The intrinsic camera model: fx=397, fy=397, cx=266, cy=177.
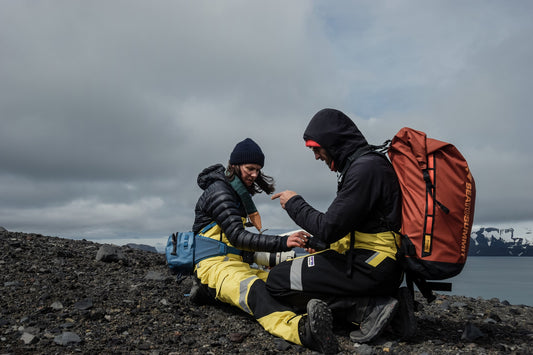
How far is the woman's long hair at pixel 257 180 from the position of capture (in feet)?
22.0

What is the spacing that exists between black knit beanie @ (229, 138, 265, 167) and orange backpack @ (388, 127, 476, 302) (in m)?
2.48

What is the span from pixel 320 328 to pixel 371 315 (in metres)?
0.87

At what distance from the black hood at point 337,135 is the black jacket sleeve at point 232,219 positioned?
1516mm

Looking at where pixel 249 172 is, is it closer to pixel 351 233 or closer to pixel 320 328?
pixel 351 233

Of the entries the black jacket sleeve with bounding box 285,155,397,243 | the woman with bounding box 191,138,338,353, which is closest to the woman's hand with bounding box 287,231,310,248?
the woman with bounding box 191,138,338,353

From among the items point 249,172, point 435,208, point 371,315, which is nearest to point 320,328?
point 371,315

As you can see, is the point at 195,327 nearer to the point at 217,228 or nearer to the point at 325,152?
the point at 217,228

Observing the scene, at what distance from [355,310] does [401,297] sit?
2.13 feet

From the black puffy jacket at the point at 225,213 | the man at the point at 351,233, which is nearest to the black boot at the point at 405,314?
the man at the point at 351,233

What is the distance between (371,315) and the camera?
5.17 m

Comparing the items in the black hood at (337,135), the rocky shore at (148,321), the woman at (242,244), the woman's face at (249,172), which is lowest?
the rocky shore at (148,321)

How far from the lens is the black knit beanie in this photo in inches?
257

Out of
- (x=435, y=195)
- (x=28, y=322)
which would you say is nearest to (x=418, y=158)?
(x=435, y=195)

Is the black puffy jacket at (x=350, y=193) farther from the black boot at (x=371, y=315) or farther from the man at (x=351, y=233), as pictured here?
the black boot at (x=371, y=315)
